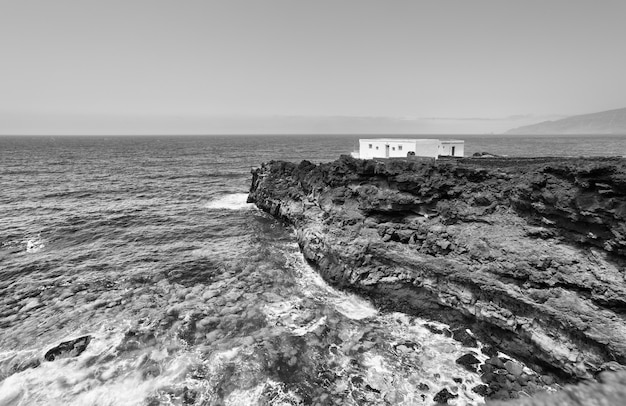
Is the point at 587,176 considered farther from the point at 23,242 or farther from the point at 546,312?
the point at 23,242

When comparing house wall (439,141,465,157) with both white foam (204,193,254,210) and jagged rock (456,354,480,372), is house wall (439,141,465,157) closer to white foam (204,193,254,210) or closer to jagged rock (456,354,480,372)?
white foam (204,193,254,210)

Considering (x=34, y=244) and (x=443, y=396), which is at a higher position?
(x=34, y=244)

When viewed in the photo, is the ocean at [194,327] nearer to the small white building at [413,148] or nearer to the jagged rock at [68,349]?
the jagged rock at [68,349]

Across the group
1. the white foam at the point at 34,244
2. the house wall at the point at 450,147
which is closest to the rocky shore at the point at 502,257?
the house wall at the point at 450,147

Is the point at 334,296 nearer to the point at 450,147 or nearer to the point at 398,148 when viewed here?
the point at 398,148

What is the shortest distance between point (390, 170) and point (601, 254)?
1476cm

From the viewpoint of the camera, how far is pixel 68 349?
56.6ft

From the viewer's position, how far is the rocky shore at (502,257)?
610 inches

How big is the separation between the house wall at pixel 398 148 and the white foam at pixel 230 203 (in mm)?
21866

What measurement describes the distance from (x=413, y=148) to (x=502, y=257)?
29315 mm

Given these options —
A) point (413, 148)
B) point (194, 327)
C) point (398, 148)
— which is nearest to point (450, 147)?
point (413, 148)

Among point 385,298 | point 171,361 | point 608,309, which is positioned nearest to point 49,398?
point 171,361

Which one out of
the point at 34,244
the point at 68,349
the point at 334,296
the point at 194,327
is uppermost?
the point at 34,244

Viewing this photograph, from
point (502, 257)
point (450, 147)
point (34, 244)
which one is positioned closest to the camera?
point (502, 257)
